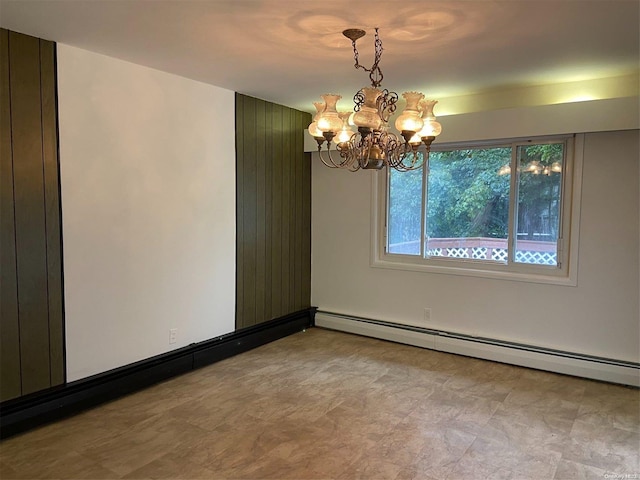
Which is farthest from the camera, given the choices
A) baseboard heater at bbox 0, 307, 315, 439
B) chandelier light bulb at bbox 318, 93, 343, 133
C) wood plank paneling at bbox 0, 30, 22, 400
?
baseboard heater at bbox 0, 307, 315, 439

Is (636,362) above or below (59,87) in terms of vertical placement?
below

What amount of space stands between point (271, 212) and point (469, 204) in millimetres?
2078

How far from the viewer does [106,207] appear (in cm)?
338

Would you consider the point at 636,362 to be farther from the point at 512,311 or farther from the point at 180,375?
the point at 180,375

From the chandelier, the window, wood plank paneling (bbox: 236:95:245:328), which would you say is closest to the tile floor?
wood plank paneling (bbox: 236:95:245:328)

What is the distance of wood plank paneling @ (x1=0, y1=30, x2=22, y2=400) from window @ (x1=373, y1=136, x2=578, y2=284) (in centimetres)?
345

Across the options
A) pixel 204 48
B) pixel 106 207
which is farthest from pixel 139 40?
pixel 106 207

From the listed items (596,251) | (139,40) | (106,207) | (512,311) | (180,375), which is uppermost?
(139,40)

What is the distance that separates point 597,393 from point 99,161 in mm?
4245

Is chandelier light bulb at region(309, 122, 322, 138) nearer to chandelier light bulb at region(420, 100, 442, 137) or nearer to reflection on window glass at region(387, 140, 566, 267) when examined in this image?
chandelier light bulb at region(420, 100, 442, 137)

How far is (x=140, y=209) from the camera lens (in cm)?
362

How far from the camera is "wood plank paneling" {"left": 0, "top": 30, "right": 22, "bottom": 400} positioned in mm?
2807

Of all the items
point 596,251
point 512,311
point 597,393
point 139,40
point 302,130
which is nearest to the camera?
point 139,40

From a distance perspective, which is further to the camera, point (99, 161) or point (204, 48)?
point (99, 161)
